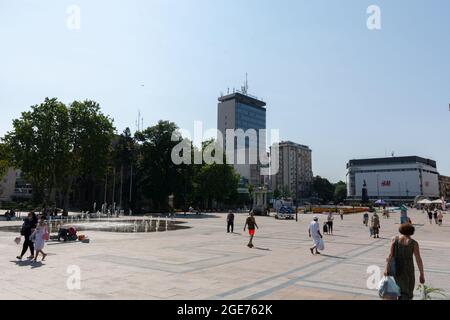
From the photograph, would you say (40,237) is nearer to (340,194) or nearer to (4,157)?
(4,157)

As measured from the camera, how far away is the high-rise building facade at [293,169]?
18825 centimetres

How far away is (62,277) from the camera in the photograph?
9.83m

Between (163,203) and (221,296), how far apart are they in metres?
61.5

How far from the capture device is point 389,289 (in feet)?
17.9

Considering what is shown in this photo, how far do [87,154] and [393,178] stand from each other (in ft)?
552

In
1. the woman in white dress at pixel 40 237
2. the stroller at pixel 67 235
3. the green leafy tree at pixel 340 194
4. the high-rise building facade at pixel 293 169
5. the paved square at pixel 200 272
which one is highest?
the high-rise building facade at pixel 293 169

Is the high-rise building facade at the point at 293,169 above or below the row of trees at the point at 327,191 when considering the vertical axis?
above

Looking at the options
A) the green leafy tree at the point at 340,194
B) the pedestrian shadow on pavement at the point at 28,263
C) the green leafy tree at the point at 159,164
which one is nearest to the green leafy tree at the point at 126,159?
the green leafy tree at the point at 159,164

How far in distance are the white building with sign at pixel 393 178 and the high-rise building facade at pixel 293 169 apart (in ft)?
79.1

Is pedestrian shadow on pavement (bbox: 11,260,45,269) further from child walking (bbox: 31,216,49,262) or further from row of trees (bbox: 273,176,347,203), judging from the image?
row of trees (bbox: 273,176,347,203)

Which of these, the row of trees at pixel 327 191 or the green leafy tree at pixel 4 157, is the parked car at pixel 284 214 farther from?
the row of trees at pixel 327 191

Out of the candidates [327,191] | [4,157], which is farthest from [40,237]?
[327,191]

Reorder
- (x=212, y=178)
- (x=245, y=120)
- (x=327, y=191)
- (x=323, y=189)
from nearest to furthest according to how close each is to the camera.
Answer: (x=212, y=178), (x=245, y=120), (x=323, y=189), (x=327, y=191)
